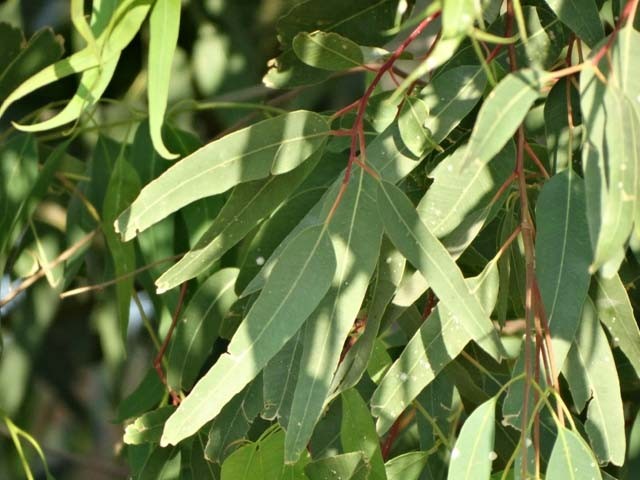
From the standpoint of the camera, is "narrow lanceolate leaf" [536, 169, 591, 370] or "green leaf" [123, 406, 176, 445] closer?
"narrow lanceolate leaf" [536, 169, 591, 370]

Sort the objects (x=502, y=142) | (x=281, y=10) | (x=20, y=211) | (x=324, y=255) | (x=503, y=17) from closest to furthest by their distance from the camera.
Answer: (x=502, y=142)
(x=324, y=255)
(x=503, y=17)
(x=20, y=211)
(x=281, y=10)

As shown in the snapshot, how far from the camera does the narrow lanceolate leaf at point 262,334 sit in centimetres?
68

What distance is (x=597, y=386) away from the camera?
2.48 ft

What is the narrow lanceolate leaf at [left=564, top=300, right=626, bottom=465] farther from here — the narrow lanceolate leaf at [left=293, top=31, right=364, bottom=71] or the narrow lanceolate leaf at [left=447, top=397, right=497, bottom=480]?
the narrow lanceolate leaf at [left=293, top=31, right=364, bottom=71]

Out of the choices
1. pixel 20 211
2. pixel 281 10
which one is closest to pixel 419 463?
pixel 20 211

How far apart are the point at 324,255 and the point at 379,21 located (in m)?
0.28

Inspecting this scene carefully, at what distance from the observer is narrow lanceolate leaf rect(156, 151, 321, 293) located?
0.78 meters

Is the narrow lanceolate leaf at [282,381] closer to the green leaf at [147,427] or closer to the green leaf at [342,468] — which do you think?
the green leaf at [342,468]

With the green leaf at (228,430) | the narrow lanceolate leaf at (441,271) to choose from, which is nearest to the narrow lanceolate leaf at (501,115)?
the narrow lanceolate leaf at (441,271)

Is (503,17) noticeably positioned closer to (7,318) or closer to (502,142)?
(502,142)

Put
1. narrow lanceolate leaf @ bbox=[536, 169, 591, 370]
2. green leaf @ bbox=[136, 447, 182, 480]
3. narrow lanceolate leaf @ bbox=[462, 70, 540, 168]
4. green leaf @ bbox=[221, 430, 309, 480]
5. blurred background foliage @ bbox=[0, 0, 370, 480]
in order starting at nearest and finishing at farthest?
narrow lanceolate leaf @ bbox=[462, 70, 540, 168] → narrow lanceolate leaf @ bbox=[536, 169, 591, 370] → green leaf @ bbox=[221, 430, 309, 480] → green leaf @ bbox=[136, 447, 182, 480] → blurred background foliage @ bbox=[0, 0, 370, 480]

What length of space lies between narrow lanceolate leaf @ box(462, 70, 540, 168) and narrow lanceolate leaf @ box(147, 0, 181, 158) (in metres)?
0.20

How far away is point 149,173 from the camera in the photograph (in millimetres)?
1067

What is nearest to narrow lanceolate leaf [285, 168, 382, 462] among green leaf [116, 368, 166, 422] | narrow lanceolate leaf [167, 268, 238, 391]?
narrow lanceolate leaf [167, 268, 238, 391]
